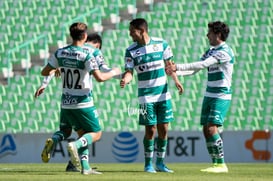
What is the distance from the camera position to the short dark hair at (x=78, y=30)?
1054 centimetres

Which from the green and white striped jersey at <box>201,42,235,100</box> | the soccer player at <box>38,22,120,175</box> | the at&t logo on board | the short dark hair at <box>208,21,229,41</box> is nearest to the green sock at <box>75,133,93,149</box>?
the soccer player at <box>38,22,120,175</box>

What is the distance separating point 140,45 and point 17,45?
42.7 feet

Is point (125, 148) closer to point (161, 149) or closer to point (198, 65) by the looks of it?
point (161, 149)

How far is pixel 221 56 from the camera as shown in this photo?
11.7 meters

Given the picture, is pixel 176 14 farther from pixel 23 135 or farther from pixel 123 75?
pixel 123 75

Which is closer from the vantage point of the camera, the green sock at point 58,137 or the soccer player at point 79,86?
the soccer player at point 79,86

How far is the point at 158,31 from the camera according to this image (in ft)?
75.9

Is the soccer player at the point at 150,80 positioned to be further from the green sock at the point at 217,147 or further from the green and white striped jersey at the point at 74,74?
the green and white striped jersey at the point at 74,74

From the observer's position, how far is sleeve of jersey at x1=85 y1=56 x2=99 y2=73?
10531mm

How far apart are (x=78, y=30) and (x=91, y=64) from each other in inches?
17.2

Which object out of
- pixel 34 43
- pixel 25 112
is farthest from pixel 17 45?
pixel 25 112

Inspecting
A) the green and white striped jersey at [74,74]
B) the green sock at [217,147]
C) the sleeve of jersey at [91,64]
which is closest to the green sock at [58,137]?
the green and white striped jersey at [74,74]

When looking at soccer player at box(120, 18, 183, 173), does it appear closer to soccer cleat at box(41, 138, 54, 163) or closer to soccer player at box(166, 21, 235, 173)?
soccer player at box(166, 21, 235, 173)

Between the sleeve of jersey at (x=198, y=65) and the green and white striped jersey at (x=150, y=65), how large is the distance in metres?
0.45
